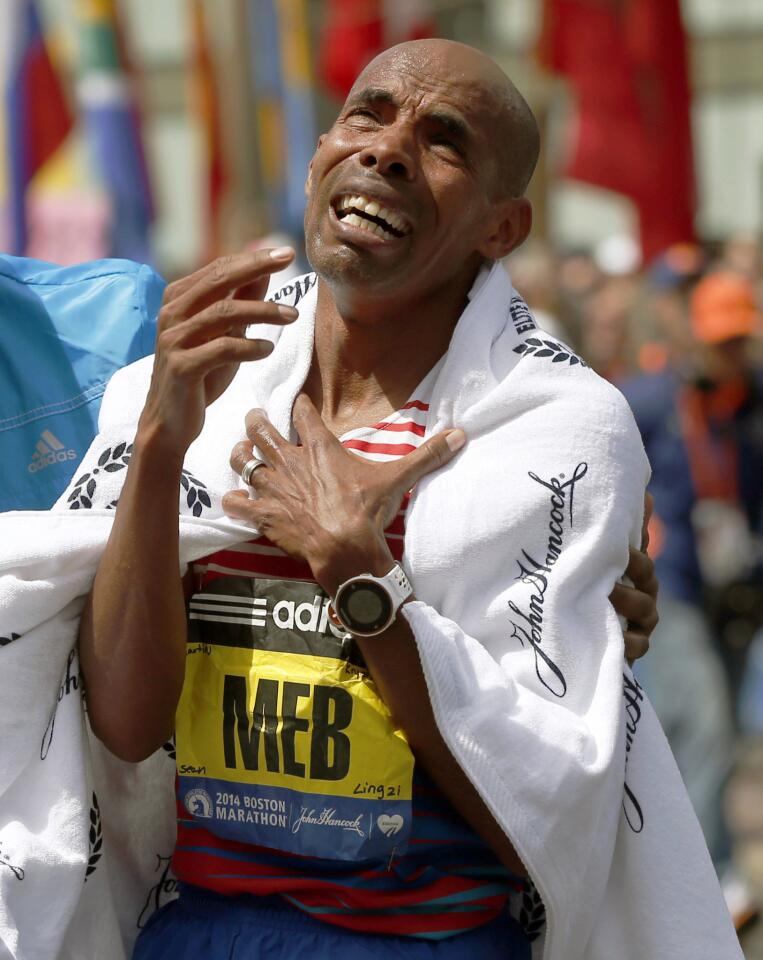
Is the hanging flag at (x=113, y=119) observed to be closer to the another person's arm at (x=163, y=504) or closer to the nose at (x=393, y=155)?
the nose at (x=393, y=155)

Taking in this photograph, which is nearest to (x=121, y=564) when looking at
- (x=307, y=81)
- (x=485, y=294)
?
(x=485, y=294)

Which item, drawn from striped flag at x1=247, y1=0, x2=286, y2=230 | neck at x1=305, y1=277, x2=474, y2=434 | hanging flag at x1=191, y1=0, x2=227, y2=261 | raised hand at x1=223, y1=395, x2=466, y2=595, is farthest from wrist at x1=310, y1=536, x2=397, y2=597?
striped flag at x1=247, y1=0, x2=286, y2=230

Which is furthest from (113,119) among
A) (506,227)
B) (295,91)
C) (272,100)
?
(506,227)

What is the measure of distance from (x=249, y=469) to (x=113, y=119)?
11.0 meters

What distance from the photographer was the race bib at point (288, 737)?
7.64 ft

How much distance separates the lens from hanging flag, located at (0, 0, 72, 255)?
11070mm

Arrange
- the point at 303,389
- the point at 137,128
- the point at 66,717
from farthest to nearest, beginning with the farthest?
the point at 137,128 < the point at 303,389 < the point at 66,717

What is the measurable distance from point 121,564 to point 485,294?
705 millimetres

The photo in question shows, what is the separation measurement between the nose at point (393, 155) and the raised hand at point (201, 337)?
271 millimetres

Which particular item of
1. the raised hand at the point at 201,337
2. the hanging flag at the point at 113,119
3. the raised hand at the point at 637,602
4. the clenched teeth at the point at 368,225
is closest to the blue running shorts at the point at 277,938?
the raised hand at the point at 637,602

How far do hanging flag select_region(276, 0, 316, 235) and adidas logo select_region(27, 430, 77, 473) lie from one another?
11.2 m

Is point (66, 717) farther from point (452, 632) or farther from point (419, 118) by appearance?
point (419, 118)

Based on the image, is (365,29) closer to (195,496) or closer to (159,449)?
(195,496)

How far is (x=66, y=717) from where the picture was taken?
243 cm
